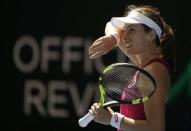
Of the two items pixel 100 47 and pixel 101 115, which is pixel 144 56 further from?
pixel 101 115

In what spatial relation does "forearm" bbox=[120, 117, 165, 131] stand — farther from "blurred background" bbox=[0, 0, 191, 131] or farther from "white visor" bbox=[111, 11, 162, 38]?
"blurred background" bbox=[0, 0, 191, 131]

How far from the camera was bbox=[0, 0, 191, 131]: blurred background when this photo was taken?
5.95 m

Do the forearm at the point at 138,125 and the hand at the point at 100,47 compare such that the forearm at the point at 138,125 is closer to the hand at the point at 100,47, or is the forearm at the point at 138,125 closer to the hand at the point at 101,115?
the hand at the point at 101,115

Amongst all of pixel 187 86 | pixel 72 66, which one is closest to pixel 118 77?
pixel 187 86

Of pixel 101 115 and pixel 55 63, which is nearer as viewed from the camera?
pixel 101 115

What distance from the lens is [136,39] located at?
10.7 feet

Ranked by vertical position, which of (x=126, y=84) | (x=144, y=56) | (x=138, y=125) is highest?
(x=144, y=56)

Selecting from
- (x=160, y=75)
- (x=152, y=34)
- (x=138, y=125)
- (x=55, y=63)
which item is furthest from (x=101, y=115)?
(x=55, y=63)

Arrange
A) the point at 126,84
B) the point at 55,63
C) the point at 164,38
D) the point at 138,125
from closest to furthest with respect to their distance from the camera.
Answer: the point at 138,125
the point at 126,84
the point at 164,38
the point at 55,63

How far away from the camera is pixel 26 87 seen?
21.1 feet

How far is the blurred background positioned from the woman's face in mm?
2423

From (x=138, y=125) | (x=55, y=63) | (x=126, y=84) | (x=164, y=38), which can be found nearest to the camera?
(x=138, y=125)

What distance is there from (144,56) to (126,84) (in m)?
0.16

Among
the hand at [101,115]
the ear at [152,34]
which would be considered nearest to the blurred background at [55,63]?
the ear at [152,34]
